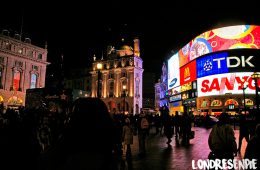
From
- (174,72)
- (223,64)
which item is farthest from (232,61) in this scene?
(174,72)

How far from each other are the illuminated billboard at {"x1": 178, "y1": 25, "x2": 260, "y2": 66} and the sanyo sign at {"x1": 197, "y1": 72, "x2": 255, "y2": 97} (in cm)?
621

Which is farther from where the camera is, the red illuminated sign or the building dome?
A: the building dome

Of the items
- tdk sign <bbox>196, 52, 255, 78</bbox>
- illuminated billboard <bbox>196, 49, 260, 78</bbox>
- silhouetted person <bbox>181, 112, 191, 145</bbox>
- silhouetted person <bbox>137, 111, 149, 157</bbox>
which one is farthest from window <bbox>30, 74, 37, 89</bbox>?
silhouetted person <bbox>137, 111, 149, 157</bbox>

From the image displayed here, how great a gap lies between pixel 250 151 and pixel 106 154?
2762 mm

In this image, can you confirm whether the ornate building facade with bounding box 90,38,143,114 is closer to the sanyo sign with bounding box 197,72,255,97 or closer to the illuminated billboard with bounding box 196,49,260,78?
the sanyo sign with bounding box 197,72,255,97

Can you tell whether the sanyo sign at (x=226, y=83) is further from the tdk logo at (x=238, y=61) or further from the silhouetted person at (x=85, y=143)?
the silhouetted person at (x=85, y=143)

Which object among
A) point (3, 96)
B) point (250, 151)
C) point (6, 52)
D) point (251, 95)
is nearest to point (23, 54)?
point (6, 52)

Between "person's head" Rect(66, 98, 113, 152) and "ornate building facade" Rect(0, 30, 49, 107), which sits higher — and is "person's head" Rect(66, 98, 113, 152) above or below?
below

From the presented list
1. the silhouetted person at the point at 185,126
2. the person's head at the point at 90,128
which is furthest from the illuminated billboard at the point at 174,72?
the person's head at the point at 90,128

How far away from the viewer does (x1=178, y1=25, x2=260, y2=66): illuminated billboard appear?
49656 mm

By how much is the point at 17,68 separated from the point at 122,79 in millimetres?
33954

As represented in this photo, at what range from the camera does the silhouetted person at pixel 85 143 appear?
1935 mm

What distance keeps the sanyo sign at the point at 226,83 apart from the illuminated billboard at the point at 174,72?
12274 mm

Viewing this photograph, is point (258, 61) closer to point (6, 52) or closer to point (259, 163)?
point (259, 163)
